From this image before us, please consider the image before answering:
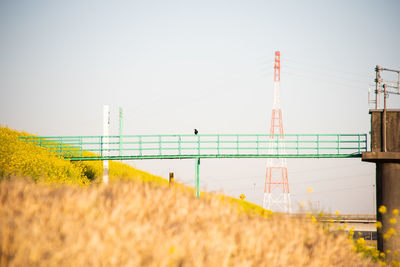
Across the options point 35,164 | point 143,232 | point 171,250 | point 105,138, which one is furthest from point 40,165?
point 171,250

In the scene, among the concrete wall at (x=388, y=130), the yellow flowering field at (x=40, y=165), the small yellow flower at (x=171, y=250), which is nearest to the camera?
the small yellow flower at (x=171, y=250)

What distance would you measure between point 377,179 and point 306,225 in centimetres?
1379

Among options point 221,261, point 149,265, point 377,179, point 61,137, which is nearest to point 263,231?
point 221,261

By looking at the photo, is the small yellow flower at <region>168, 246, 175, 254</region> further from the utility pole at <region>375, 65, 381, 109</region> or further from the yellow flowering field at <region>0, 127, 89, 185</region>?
the utility pole at <region>375, 65, 381, 109</region>

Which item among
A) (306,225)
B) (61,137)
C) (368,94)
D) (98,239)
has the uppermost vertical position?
(368,94)

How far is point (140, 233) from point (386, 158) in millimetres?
17906

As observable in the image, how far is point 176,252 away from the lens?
5387mm

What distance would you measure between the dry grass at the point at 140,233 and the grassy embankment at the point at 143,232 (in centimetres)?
1

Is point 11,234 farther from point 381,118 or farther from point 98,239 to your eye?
point 381,118

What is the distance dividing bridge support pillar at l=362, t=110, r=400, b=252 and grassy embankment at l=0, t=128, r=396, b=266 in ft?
39.5

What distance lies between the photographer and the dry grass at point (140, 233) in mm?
4855

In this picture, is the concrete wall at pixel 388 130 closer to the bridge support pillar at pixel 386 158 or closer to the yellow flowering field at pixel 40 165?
the bridge support pillar at pixel 386 158

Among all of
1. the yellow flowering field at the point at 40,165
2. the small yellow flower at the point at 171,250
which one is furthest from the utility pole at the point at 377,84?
the small yellow flower at the point at 171,250

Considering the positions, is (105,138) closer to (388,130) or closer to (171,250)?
(388,130)
